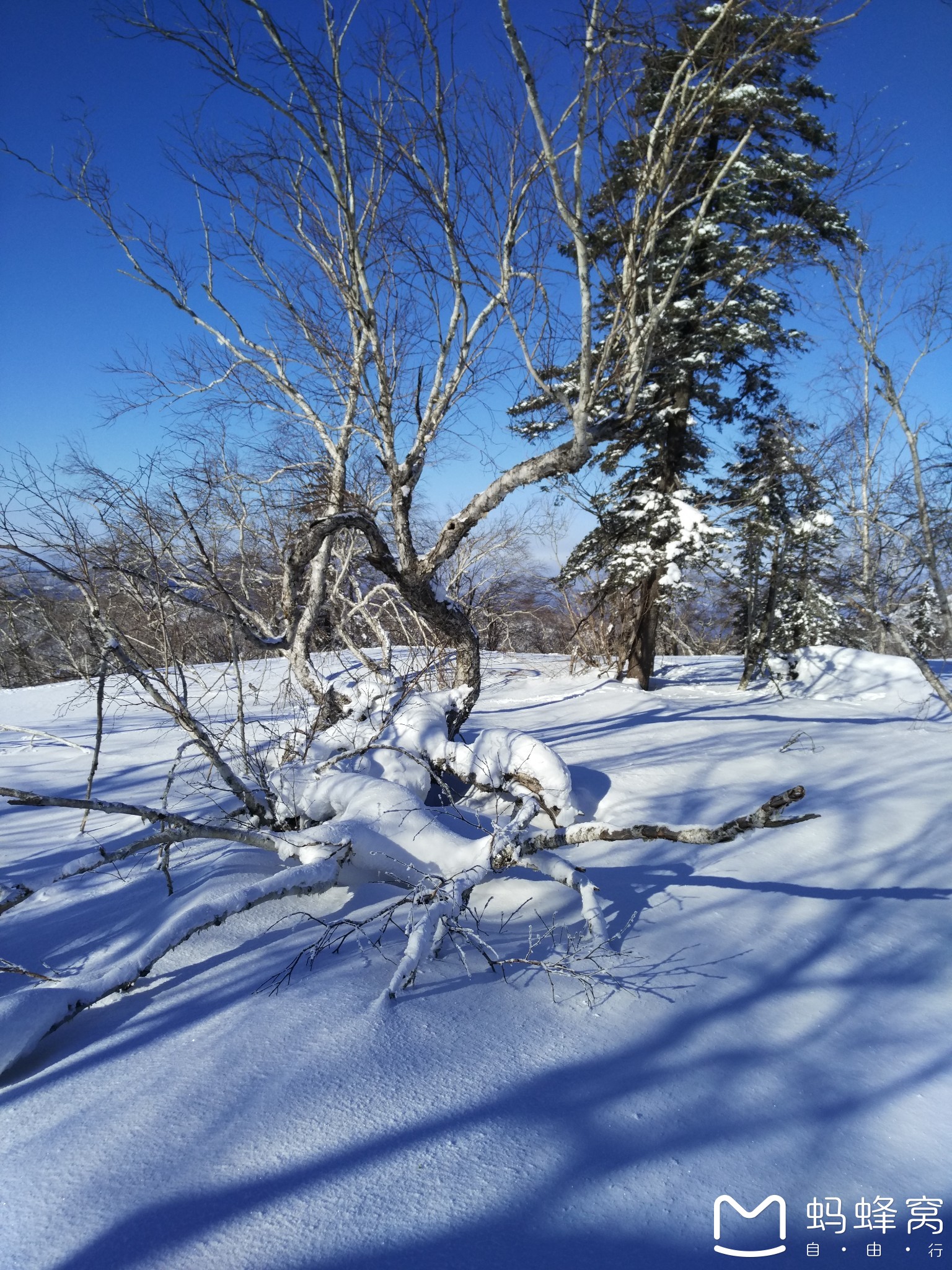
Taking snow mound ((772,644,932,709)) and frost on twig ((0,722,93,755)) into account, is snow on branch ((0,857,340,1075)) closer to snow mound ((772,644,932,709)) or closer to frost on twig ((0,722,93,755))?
frost on twig ((0,722,93,755))

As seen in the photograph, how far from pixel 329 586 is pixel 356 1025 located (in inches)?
218

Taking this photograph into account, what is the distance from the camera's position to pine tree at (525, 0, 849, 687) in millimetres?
4125

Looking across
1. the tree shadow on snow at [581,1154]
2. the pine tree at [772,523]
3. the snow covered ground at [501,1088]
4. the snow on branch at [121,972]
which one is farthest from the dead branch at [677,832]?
the pine tree at [772,523]

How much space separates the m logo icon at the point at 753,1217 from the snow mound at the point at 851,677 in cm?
932

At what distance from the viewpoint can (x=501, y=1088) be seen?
1.73 metres

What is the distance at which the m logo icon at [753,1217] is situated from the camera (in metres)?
1.32

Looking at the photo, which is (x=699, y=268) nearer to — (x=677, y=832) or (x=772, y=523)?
(x=772, y=523)

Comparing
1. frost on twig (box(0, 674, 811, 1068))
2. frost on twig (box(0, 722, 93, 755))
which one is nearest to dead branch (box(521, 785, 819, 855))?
frost on twig (box(0, 674, 811, 1068))

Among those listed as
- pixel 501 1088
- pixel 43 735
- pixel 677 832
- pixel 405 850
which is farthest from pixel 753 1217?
pixel 43 735

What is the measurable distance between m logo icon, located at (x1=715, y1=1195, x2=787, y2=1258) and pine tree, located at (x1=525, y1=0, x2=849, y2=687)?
4.34m

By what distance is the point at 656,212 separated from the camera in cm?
390

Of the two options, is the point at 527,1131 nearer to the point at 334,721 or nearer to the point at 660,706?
the point at 334,721

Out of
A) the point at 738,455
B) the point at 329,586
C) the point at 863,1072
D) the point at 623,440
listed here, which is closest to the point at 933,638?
the point at 738,455

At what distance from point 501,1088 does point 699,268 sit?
10.5 metres
